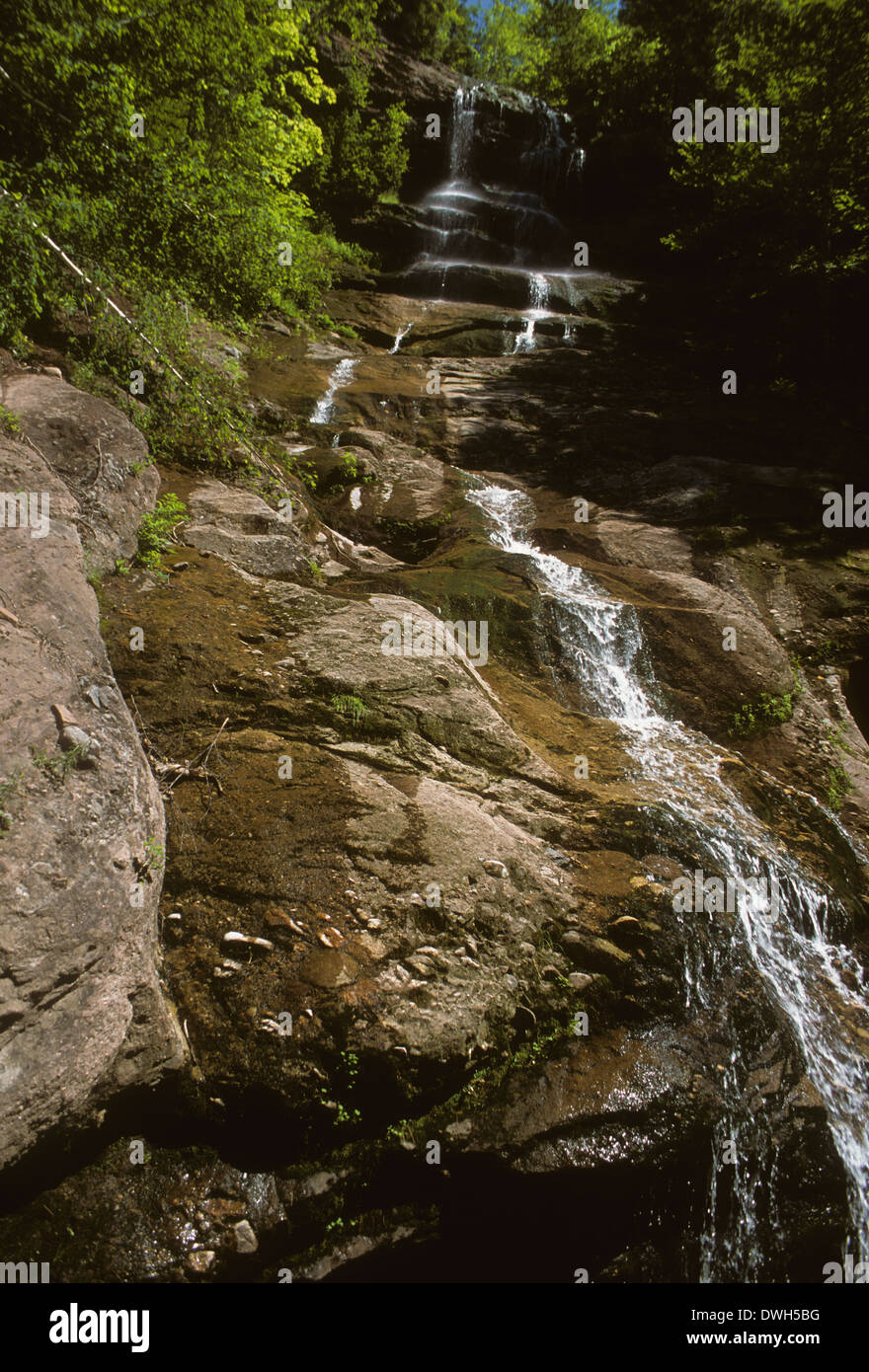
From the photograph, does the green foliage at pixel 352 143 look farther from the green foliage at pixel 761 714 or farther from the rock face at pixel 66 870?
the rock face at pixel 66 870

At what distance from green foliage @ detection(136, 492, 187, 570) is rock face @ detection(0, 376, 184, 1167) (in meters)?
1.24

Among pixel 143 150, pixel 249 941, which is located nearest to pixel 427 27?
pixel 143 150

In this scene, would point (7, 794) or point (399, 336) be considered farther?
point (399, 336)

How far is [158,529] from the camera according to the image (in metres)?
5.35

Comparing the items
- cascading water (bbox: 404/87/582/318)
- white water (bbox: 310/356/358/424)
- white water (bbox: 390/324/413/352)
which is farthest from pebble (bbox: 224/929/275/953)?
cascading water (bbox: 404/87/582/318)

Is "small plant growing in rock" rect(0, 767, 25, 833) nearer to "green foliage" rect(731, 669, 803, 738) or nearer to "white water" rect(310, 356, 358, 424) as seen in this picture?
"green foliage" rect(731, 669, 803, 738)

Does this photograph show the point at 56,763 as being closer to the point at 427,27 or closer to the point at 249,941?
the point at 249,941

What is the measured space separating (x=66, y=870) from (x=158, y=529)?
3577mm

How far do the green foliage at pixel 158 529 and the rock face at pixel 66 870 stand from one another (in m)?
1.24

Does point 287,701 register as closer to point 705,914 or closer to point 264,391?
point 705,914

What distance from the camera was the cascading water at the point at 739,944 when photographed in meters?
3.32

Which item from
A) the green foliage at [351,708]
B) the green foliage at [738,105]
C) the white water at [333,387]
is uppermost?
the green foliage at [738,105]

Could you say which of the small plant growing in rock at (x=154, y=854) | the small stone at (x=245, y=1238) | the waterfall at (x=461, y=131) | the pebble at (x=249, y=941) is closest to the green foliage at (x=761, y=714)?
the pebble at (x=249, y=941)

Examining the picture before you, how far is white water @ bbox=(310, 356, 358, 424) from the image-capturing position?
1105cm
